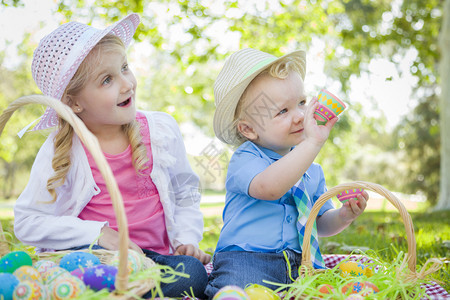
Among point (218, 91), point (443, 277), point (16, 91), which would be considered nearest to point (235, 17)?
point (218, 91)

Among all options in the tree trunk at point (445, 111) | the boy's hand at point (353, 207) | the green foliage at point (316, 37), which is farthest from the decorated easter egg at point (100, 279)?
the tree trunk at point (445, 111)

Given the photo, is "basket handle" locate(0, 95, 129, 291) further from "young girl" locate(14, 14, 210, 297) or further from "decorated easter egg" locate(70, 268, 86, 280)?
"young girl" locate(14, 14, 210, 297)

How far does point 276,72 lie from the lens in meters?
1.99

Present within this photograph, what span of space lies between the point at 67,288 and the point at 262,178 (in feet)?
2.79

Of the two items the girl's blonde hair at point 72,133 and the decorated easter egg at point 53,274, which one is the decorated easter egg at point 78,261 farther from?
the girl's blonde hair at point 72,133

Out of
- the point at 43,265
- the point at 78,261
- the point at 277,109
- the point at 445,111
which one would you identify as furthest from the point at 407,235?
the point at 445,111

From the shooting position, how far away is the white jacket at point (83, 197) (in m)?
2.00

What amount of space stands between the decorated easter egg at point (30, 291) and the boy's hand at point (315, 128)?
109 centimetres

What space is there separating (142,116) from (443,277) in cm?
Answer: 174

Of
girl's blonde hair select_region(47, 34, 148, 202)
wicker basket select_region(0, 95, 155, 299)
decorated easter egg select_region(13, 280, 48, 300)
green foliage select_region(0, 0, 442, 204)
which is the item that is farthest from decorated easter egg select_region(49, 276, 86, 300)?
green foliage select_region(0, 0, 442, 204)

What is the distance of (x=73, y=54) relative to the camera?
195 cm

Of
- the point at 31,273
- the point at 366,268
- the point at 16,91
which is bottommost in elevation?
the point at 16,91

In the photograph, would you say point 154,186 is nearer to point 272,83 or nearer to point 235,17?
point 272,83

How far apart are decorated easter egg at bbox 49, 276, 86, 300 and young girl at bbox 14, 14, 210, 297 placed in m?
0.52
